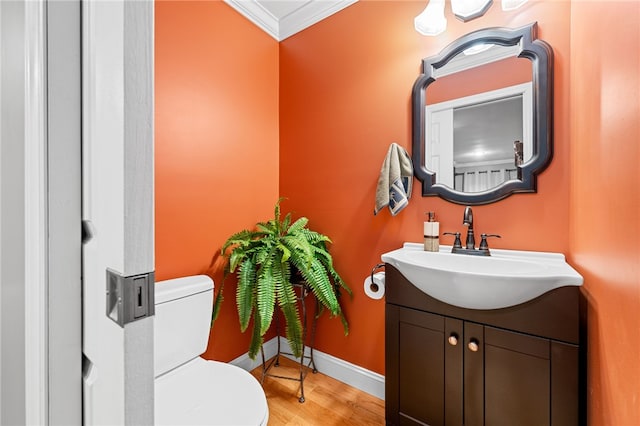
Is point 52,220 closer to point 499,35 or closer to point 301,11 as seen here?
point 499,35

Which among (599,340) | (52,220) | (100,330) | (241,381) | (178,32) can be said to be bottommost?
(241,381)

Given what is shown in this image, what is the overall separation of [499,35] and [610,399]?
1.44 metres

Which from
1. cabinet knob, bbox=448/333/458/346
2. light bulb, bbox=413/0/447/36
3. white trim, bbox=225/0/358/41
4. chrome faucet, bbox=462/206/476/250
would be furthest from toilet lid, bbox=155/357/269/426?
white trim, bbox=225/0/358/41

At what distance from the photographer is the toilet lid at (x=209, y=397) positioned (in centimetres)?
93

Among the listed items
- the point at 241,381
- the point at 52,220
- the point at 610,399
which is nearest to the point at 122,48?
the point at 52,220

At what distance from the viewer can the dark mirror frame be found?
3.93 feet

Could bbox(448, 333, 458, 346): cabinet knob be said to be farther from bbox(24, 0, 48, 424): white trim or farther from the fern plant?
bbox(24, 0, 48, 424): white trim

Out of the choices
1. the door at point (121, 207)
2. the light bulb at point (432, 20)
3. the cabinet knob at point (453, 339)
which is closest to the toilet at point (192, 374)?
the door at point (121, 207)

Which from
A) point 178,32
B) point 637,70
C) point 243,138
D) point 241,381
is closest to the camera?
point 637,70

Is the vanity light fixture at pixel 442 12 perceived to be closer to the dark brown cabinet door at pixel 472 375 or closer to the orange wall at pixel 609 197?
the orange wall at pixel 609 197

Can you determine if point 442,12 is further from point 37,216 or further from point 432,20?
point 37,216

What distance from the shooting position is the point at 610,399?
0.73m

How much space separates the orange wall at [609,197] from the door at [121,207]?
934 millimetres

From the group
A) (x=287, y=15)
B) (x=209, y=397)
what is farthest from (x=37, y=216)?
(x=287, y=15)
